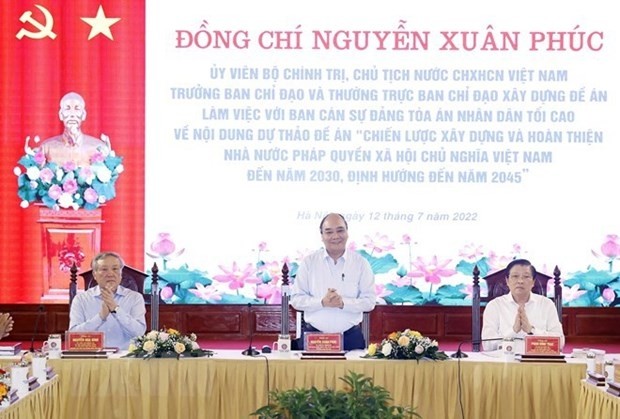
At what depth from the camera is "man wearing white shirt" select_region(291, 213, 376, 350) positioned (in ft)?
17.6

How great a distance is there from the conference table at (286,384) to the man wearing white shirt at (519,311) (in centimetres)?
41

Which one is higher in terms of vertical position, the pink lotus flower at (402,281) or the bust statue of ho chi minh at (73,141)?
the bust statue of ho chi minh at (73,141)

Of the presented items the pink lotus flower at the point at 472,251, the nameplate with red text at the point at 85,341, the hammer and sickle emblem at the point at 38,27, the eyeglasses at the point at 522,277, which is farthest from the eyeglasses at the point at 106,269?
the pink lotus flower at the point at 472,251

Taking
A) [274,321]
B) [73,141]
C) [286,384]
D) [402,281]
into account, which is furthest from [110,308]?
[402,281]

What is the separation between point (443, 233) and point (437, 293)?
1.50 ft

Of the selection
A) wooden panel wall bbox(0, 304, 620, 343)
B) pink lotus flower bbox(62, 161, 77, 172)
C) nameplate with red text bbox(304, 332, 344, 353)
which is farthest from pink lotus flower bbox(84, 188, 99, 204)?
nameplate with red text bbox(304, 332, 344, 353)

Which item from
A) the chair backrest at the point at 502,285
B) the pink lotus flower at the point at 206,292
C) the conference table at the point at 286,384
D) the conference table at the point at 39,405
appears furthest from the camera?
the pink lotus flower at the point at 206,292

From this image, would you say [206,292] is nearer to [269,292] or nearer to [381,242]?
[269,292]

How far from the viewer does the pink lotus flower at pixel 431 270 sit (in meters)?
7.62

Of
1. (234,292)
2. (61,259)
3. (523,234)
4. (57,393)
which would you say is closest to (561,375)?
(57,393)

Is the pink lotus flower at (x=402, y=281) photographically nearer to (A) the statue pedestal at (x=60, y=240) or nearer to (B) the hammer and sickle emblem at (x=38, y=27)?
(A) the statue pedestal at (x=60, y=240)

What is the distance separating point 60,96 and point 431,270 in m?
3.10

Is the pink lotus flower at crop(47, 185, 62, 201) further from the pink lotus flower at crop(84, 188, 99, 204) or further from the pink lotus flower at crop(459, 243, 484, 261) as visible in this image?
the pink lotus flower at crop(459, 243, 484, 261)

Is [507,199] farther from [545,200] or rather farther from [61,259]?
[61,259]
